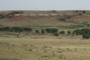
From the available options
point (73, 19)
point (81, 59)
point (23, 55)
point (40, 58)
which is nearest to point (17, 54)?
point (23, 55)

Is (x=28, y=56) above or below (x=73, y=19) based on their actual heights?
above

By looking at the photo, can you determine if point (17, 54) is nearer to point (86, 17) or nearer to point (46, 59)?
point (46, 59)

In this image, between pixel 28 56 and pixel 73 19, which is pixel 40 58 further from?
pixel 73 19

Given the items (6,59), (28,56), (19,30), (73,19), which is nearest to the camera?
(6,59)

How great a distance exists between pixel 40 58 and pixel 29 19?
114057 mm

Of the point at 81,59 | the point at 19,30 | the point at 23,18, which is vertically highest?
the point at 81,59

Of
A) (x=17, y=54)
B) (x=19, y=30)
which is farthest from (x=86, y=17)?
(x=17, y=54)

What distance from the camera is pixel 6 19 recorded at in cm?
14162

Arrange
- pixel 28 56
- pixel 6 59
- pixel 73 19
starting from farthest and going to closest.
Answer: pixel 73 19
pixel 28 56
pixel 6 59

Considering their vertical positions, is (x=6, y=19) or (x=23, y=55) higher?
(x=23, y=55)

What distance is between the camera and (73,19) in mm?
136000

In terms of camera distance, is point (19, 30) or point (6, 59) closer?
point (6, 59)

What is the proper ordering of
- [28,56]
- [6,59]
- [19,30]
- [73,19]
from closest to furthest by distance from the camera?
[6,59] < [28,56] < [19,30] < [73,19]

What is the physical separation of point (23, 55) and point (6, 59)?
2627mm
